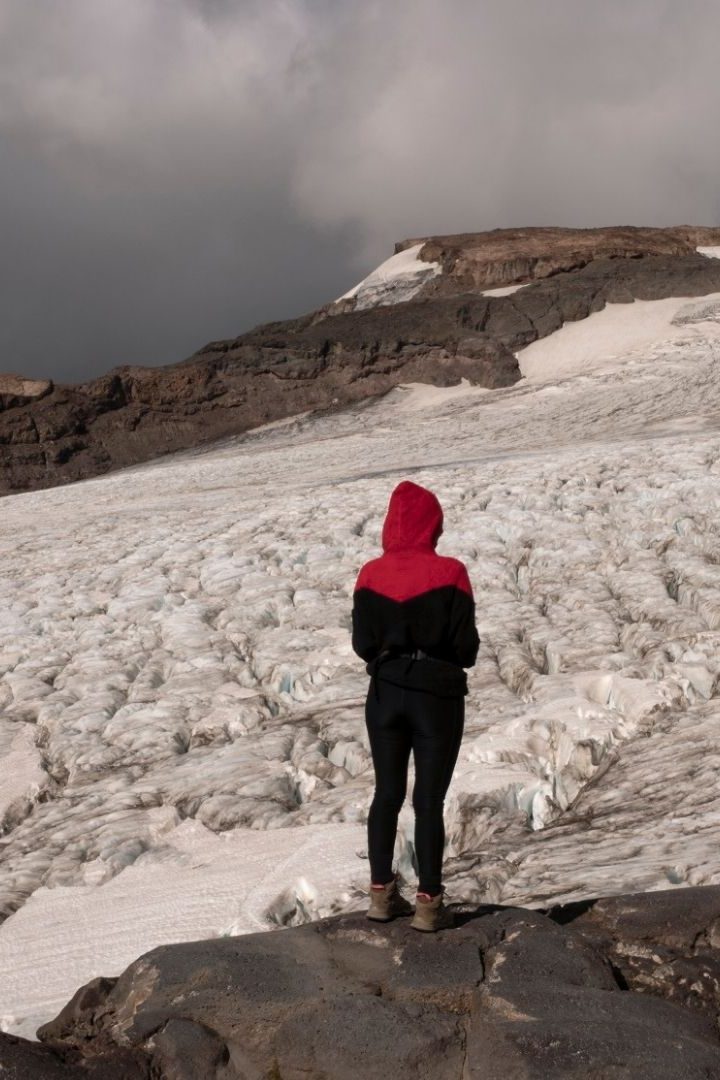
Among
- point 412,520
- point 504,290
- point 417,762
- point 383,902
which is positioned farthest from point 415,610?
point 504,290

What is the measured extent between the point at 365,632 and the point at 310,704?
4825mm

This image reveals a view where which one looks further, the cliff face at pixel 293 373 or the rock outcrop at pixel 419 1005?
the cliff face at pixel 293 373

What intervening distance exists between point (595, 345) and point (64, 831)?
98.8 ft

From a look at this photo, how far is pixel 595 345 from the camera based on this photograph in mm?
33906

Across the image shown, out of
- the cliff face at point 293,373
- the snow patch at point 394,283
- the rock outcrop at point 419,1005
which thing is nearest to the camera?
the rock outcrop at point 419,1005

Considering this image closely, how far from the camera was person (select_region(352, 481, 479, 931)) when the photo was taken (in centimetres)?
415

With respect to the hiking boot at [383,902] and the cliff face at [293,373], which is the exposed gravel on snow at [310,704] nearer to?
the hiking boot at [383,902]

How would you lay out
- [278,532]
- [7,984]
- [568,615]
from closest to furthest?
[7,984] < [568,615] < [278,532]

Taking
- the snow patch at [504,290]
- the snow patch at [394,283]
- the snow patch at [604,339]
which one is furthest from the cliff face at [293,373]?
the snow patch at [394,283]

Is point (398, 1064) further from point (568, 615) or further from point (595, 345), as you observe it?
point (595, 345)

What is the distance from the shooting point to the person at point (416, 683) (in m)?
4.15

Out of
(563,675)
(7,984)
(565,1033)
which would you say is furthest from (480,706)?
(565,1033)

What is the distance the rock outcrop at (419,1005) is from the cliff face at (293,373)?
1174 inches

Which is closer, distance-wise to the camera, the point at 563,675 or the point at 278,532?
the point at 563,675
